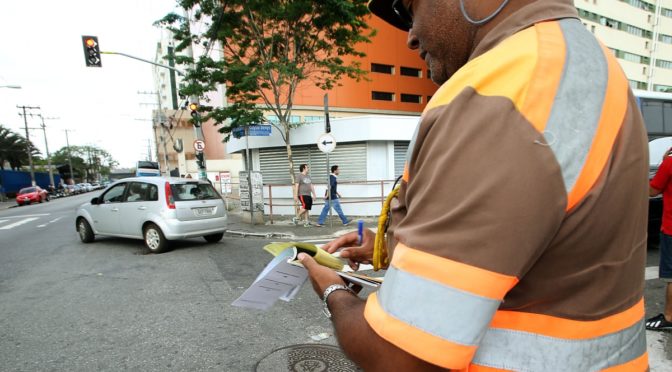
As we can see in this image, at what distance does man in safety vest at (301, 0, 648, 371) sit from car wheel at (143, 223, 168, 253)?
780 centimetres

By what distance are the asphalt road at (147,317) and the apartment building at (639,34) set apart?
46.6 m

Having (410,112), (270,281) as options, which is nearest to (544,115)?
(270,281)

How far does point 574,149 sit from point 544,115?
8 cm

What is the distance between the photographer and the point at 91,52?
13.6 meters

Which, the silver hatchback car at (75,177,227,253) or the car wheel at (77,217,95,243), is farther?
the car wheel at (77,217,95,243)

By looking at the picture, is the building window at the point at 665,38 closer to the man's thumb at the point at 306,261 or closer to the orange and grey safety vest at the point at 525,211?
the orange and grey safety vest at the point at 525,211

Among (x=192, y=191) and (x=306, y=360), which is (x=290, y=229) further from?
(x=306, y=360)

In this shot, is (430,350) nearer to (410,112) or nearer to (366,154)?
(366,154)

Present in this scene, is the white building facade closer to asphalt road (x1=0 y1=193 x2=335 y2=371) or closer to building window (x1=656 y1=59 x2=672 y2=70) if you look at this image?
asphalt road (x1=0 y1=193 x2=335 y2=371)

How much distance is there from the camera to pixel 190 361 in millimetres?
3084

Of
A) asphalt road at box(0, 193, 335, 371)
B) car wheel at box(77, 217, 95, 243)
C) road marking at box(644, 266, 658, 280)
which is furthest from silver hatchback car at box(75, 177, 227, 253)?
road marking at box(644, 266, 658, 280)

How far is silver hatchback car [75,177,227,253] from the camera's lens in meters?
7.69

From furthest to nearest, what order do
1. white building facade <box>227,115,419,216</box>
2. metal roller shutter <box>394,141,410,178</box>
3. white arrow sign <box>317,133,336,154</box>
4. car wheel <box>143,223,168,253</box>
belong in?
metal roller shutter <box>394,141,410,178</box> < white building facade <box>227,115,419,216</box> < white arrow sign <box>317,133,336,154</box> < car wheel <box>143,223,168,253</box>

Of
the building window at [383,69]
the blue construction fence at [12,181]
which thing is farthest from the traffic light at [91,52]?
the blue construction fence at [12,181]
